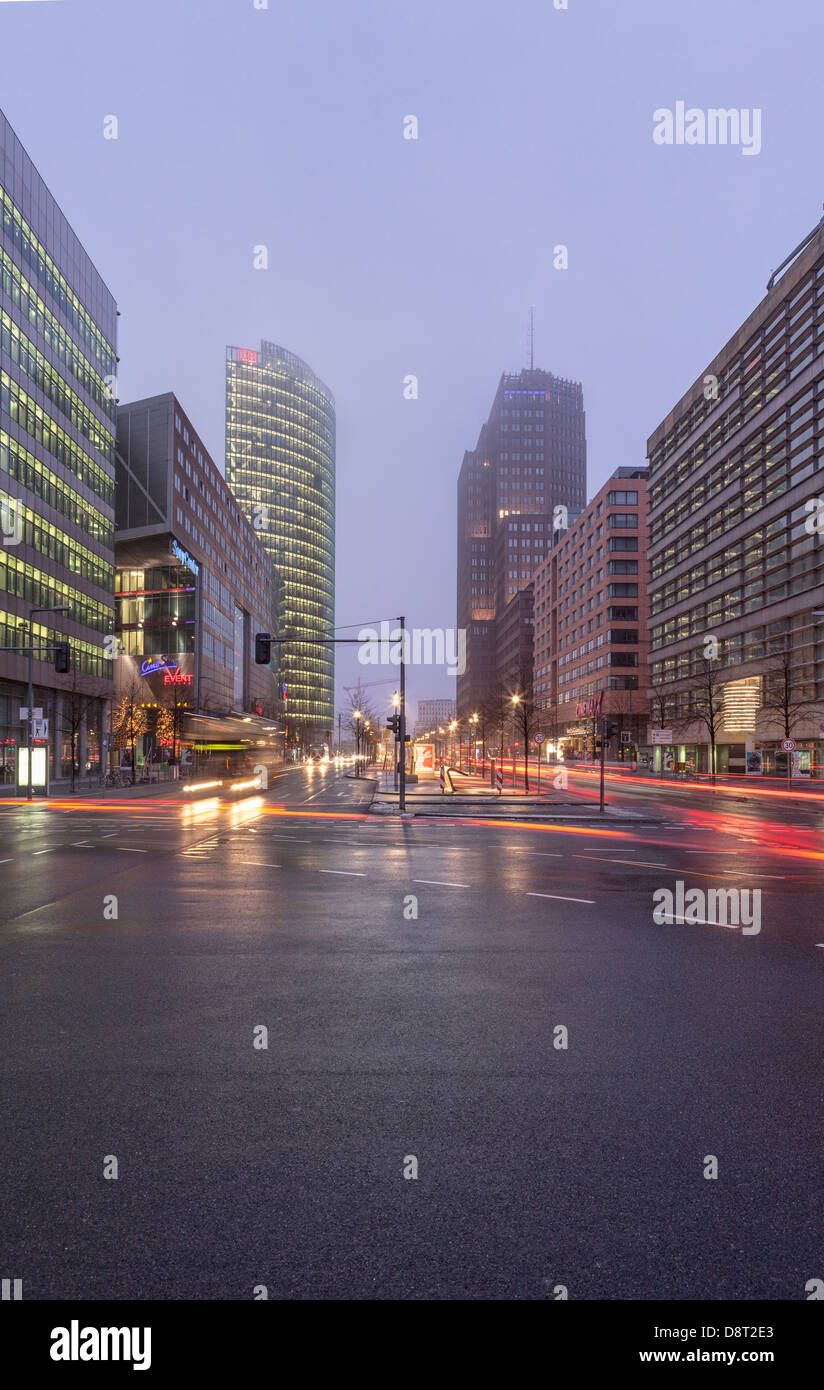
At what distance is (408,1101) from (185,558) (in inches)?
3146

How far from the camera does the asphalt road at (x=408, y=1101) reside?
3197 millimetres

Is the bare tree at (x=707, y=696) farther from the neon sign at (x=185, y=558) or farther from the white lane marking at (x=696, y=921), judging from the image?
the white lane marking at (x=696, y=921)

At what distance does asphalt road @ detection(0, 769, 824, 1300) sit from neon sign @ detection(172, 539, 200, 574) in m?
70.5

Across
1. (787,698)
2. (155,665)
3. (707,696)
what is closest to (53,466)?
(155,665)

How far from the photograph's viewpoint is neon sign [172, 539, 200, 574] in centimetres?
7631

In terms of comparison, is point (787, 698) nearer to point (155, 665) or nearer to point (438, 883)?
point (438, 883)

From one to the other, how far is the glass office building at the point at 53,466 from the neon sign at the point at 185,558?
1126cm

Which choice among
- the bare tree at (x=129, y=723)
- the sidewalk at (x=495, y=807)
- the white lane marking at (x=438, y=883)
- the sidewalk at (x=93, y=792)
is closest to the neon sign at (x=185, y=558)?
the bare tree at (x=129, y=723)

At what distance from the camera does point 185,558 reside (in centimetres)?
7900

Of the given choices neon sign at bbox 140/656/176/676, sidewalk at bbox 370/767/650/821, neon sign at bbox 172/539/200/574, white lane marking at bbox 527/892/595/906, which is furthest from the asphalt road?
neon sign at bbox 140/656/176/676

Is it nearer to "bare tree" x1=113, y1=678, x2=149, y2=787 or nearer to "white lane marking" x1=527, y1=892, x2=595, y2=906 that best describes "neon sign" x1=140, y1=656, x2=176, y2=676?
"bare tree" x1=113, y1=678, x2=149, y2=787
